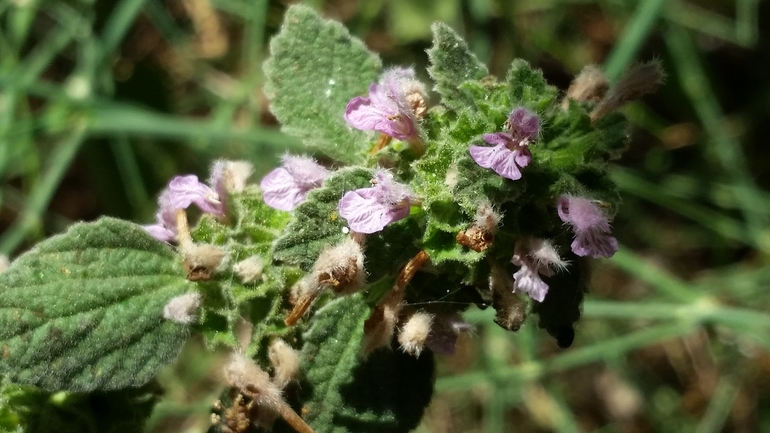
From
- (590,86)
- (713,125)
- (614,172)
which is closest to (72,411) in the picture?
(590,86)

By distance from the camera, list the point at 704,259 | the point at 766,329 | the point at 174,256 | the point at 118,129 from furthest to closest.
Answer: the point at 704,259, the point at 766,329, the point at 118,129, the point at 174,256

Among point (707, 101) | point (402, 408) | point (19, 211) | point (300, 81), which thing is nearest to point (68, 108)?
point (19, 211)

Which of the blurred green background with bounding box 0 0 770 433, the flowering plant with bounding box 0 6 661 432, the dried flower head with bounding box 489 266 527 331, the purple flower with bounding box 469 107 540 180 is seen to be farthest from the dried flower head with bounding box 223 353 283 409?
the blurred green background with bounding box 0 0 770 433

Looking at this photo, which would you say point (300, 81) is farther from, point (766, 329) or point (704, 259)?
point (704, 259)

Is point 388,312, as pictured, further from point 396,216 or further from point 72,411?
point 72,411

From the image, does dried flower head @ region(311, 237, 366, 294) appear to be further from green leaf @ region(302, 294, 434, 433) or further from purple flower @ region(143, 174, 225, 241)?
purple flower @ region(143, 174, 225, 241)

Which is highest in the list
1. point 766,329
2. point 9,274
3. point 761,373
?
point 9,274

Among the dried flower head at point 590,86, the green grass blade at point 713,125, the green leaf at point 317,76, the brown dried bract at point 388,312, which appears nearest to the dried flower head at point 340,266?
the brown dried bract at point 388,312

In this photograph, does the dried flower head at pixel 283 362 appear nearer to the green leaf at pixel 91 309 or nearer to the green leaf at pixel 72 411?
the green leaf at pixel 91 309
